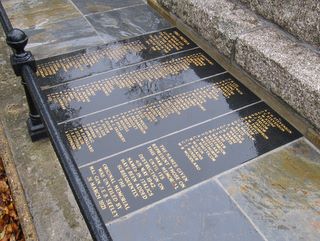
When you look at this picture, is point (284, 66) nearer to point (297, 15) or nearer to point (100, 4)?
point (297, 15)

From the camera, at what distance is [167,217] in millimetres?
2639

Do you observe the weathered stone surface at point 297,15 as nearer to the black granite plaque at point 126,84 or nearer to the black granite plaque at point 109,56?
the black granite plaque at point 126,84

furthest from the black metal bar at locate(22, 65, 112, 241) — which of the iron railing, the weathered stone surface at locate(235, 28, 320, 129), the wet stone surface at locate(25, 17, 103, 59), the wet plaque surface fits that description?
the wet stone surface at locate(25, 17, 103, 59)

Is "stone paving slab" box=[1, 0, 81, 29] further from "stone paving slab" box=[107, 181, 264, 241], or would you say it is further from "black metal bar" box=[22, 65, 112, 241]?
"stone paving slab" box=[107, 181, 264, 241]

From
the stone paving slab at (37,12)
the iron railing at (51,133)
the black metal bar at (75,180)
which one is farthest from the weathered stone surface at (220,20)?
the black metal bar at (75,180)

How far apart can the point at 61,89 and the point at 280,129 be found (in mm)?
1989

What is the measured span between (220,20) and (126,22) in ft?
4.61

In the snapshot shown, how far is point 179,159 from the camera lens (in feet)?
9.89

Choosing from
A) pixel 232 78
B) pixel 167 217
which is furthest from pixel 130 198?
pixel 232 78

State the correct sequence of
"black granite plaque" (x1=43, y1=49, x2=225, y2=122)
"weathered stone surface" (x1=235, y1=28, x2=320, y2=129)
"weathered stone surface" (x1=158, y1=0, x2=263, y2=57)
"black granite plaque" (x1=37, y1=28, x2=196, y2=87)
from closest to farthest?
"weathered stone surface" (x1=235, y1=28, x2=320, y2=129) → "black granite plaque" (x1=43, y1=49, x2=225, y2=122) → "weathered stone surface" (x1=158, y1=0, x2=263, y2=57) → "black granite plaque" (x1=37, y1=28, x2=196, y2=87)

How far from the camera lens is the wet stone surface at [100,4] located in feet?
17.3

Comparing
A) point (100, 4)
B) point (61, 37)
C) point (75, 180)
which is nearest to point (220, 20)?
point (61, 37)

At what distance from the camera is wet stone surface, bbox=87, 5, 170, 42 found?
4.69m

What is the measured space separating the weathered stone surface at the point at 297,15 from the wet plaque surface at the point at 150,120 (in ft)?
2.21
